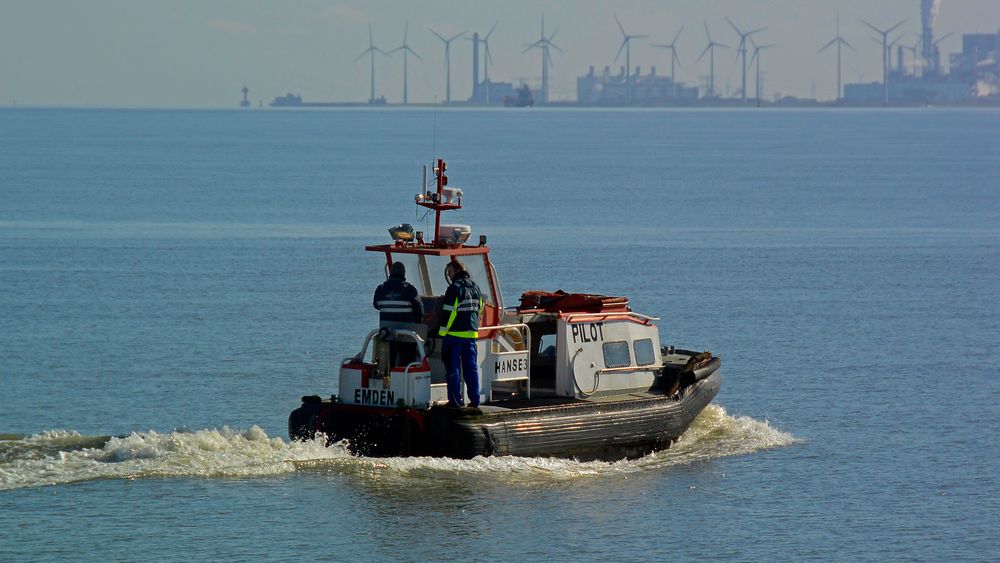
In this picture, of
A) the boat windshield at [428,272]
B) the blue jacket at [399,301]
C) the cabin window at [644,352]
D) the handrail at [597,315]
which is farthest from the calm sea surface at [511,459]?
the boat windshield at [428,272]

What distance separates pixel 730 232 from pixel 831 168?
51.0m

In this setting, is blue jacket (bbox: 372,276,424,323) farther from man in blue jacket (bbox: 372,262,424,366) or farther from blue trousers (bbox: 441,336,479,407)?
blue trousers (bbox: 441,336,479,407)

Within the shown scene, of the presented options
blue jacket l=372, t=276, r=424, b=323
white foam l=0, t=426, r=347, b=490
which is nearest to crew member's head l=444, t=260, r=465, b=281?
blue jacket l=372, t=276, r=424, b=323

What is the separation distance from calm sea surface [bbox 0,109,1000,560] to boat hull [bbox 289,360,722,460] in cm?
23

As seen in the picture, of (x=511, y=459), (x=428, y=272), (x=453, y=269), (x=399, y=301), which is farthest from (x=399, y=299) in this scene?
(x=511, y=459)

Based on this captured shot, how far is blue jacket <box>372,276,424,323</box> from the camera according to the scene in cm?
1947

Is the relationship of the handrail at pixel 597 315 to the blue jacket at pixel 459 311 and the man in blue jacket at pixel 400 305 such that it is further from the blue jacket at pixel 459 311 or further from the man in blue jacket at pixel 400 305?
the man in blue jacket at pixel 400 305

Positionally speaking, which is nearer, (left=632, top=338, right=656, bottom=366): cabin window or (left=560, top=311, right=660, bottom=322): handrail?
(left=560, top=311, right=660, bottom=322): handrail

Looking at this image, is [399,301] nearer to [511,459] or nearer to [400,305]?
[400,305]

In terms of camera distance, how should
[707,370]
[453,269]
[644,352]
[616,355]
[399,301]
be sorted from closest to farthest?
[453,269], [399,301], [616,355], [644,352], [707,370]

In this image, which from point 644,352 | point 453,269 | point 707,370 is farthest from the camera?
point 707,370

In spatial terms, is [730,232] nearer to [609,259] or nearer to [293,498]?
[609,259]

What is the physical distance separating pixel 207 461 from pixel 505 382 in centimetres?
377

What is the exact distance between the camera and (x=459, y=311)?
62.5 ft
